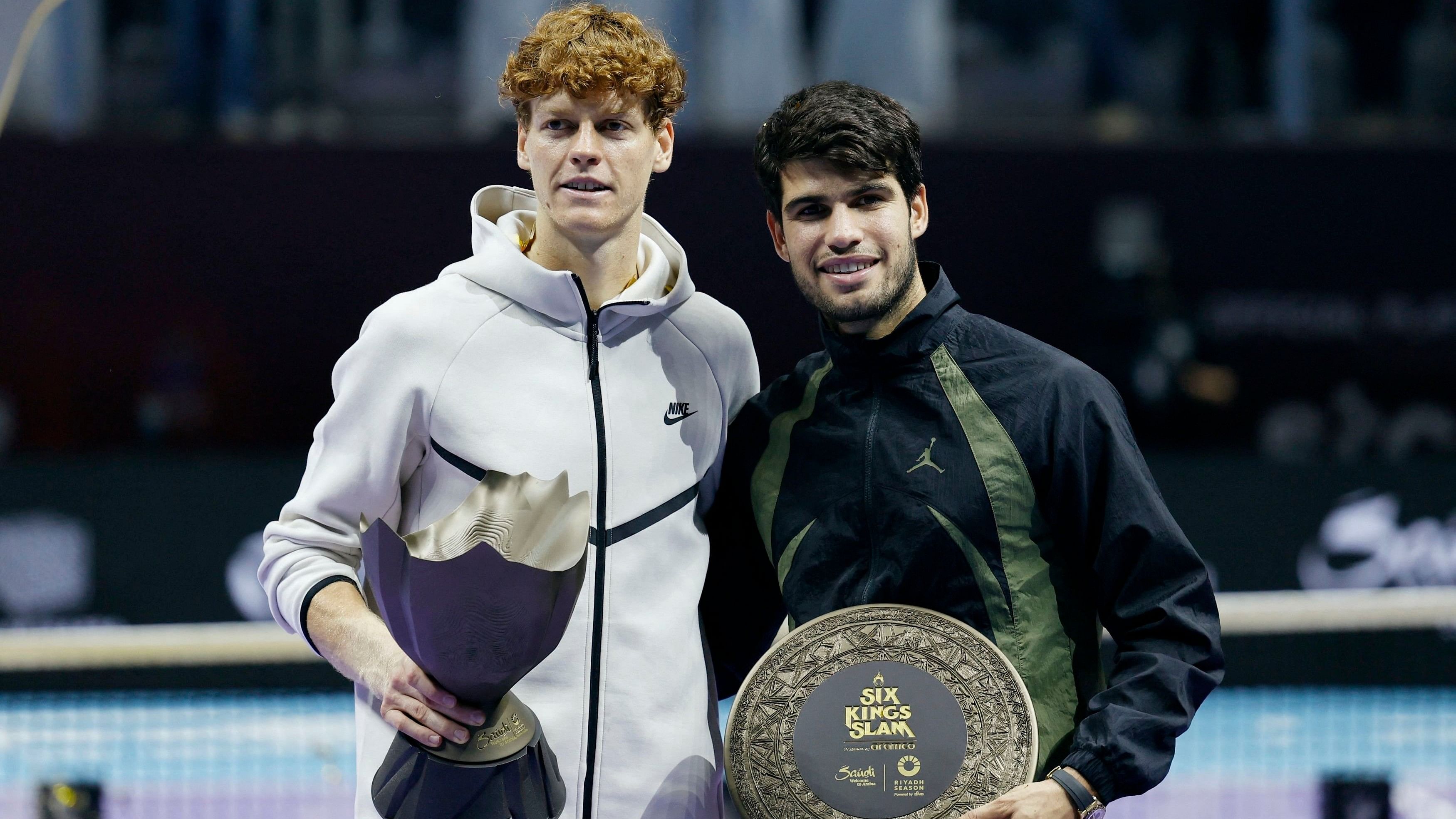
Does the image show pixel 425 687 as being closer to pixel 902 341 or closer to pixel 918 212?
pixel 902 341

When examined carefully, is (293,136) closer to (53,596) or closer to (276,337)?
(276,337)

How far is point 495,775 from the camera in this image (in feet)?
6.46

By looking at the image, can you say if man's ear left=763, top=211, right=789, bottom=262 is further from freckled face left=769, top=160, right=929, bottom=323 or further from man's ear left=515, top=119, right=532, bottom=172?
man's ear left=515, top=119, right=532, bottom=172

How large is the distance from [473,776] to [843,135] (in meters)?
1.10

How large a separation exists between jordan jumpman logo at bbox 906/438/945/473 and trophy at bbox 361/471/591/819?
0.58 m

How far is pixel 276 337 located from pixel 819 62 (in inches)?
106

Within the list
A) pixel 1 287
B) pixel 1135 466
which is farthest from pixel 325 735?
pixel 1135 466

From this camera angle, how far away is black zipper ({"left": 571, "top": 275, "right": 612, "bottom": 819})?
2.32 metres

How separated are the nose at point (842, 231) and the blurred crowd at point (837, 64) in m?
4.12

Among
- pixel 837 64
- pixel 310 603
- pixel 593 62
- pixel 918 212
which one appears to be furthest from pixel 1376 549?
pixel 310 603

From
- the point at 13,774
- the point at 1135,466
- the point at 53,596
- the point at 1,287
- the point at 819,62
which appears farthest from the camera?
the point at 819,62

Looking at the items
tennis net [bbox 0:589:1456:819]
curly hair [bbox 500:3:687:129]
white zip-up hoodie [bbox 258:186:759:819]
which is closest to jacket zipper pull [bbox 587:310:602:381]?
white zip-up hoodie [bbox 258:186:759:819]

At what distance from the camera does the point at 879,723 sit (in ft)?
7.23

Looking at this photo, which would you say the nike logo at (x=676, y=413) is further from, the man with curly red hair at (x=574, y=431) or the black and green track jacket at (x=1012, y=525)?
the black and green track jacket at (x=1012, y=525)
